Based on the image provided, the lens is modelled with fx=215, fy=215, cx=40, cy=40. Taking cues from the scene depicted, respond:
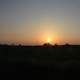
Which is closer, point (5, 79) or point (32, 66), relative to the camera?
point (5, 79)

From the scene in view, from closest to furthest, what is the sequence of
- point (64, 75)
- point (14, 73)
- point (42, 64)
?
point (64, 75)
point (14, 73)
point (42, 64)

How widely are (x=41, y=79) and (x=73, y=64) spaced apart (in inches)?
254

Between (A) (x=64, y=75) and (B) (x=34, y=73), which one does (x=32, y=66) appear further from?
(A) (x=64, y=75)

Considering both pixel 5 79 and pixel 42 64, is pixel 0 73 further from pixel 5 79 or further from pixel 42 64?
pixel 42 64

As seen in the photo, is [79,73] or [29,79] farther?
[79,73]

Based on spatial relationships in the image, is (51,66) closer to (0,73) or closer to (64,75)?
(64,75)

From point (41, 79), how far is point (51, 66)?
5.35 m

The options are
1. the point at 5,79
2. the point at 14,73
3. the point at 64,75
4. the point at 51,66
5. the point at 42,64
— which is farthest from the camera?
the point at 42,64

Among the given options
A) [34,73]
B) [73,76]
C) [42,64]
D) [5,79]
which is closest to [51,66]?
[42,64]

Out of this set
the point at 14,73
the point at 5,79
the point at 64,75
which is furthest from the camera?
the point at 14,73

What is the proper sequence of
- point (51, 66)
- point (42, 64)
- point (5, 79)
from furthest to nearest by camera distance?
point (42, 64), point (51, 66), point (5, 79)

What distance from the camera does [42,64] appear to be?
967 inches

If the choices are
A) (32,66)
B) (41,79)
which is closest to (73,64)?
(32,66)

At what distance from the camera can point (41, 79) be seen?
57.8ft
